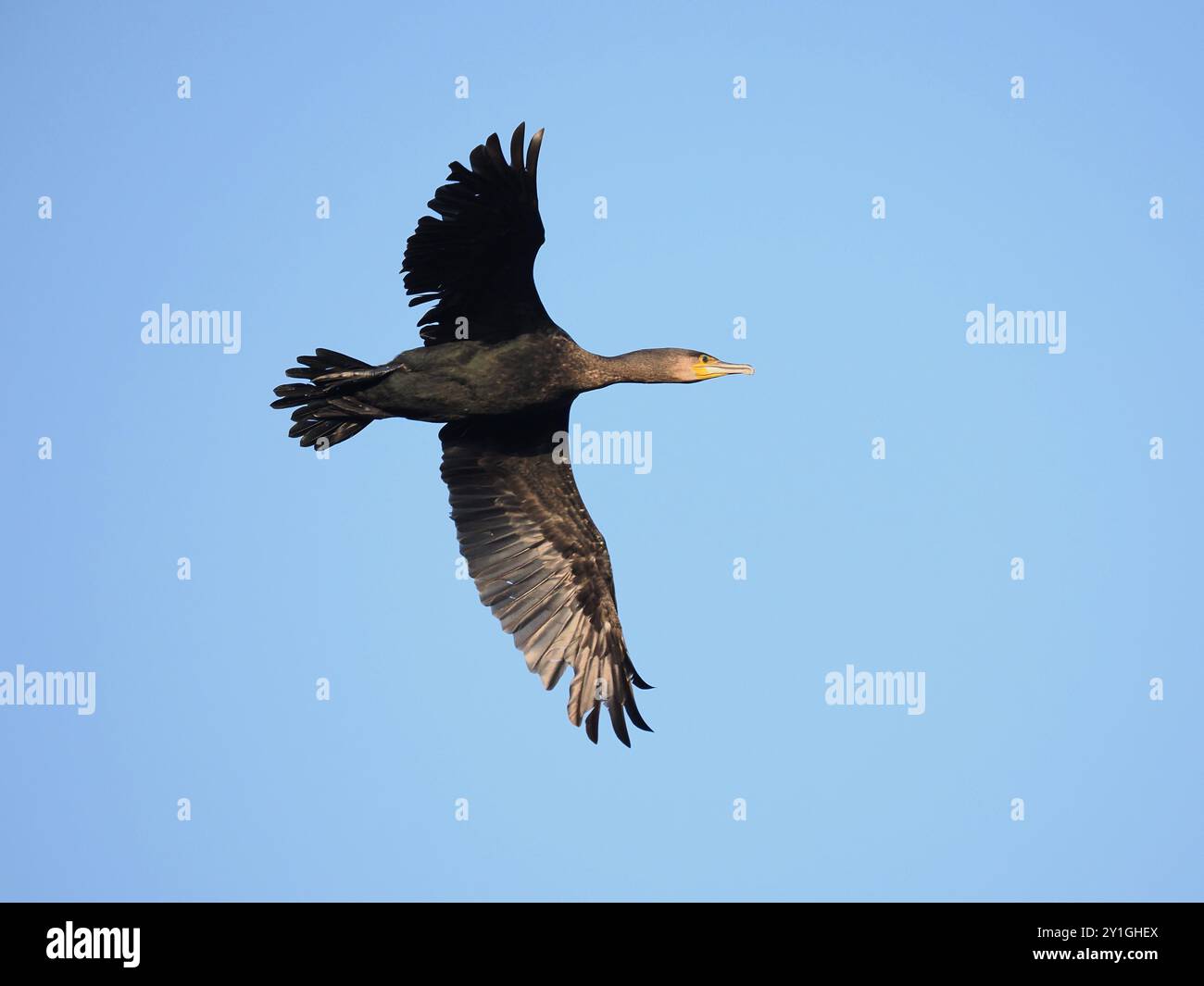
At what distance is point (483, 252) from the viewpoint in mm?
14430

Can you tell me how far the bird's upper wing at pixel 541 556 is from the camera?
16.1 metres

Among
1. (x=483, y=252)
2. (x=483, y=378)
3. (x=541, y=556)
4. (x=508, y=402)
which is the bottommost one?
(x=541, y=556)

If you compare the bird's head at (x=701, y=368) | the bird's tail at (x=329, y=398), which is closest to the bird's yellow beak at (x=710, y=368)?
the bird's head at (x=701, y=368)

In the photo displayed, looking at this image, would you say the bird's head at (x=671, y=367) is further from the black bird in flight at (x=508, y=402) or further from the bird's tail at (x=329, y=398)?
the bird's tail at (x=329, y=398)

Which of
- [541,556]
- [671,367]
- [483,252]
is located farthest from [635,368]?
[541,556]

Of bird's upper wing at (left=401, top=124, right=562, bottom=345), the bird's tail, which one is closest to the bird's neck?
bird's upper wing at (left=401, top=124, right=562, bottom=345)

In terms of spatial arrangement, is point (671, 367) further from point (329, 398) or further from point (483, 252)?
point (329, 398)

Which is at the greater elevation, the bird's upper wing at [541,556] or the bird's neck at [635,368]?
the bird's neck at [635,368]

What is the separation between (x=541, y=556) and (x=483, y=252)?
3.22 meters

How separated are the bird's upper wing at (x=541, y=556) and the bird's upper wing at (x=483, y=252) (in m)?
1.44

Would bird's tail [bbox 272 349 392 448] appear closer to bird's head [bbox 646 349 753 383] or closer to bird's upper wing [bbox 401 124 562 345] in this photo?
bird's upper wing [bbox 401 124 562 345]
